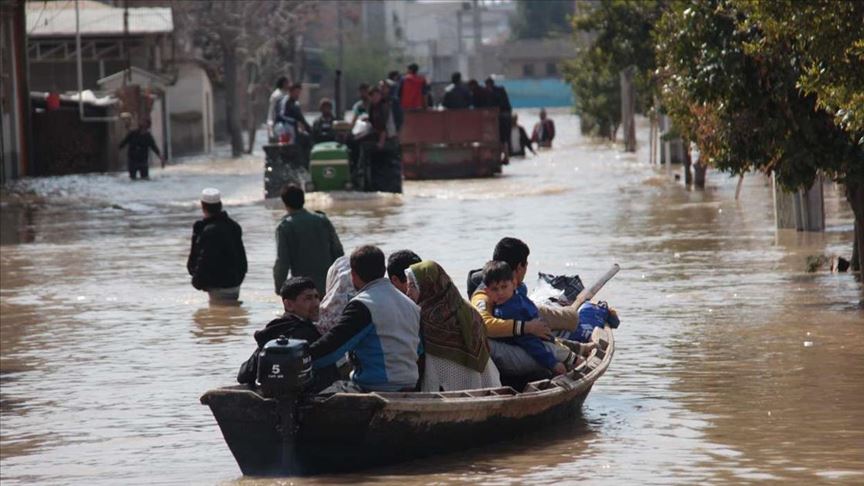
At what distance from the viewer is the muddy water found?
1111 centimetres

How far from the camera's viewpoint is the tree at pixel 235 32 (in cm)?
6066

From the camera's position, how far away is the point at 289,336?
10500 millimetres

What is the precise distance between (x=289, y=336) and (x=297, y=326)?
83mm

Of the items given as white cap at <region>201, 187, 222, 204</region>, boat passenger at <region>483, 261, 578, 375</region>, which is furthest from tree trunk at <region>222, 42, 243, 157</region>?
boat passenger at <region>483, 261, 578, 375</region>

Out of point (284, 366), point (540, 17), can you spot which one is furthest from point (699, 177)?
point (540, 17)

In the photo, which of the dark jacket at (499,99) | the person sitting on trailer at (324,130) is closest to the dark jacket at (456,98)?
the dark jacket at (499,99)

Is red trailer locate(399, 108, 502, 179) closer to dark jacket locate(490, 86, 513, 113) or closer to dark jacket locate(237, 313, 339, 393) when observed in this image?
dark jacket locate(490, 86, 513, 113)

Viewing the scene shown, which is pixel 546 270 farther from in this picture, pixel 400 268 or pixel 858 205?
pixel 400 268

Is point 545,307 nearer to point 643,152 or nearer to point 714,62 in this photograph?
point 714,62

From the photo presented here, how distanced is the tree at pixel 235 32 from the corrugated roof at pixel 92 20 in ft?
16.9

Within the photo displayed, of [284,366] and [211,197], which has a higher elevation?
[211,197]

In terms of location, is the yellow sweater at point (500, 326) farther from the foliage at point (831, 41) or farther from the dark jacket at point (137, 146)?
the dark jacket at point (137, 146)

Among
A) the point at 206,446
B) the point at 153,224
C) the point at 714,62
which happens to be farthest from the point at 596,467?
the point at 153,224

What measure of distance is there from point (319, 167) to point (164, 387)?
1872cm
